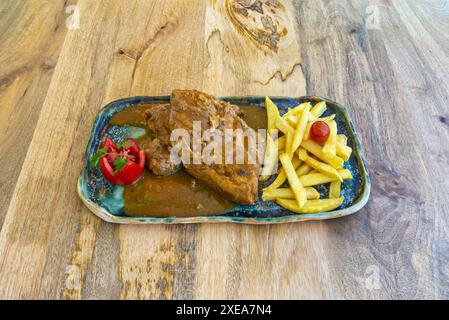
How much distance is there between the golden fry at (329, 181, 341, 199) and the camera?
3.43m

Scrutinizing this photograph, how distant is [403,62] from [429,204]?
81.0 inches

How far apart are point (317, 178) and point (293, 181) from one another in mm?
240

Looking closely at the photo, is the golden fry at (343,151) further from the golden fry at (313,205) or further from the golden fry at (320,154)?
the golden fry at (313,205)

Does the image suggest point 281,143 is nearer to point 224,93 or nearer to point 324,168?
point 324,168

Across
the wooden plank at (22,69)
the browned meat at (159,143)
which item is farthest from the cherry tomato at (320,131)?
the wooden plank at (22,69)

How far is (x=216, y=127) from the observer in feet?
11.5

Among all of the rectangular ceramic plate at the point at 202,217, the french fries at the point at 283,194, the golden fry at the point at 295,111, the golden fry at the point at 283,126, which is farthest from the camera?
the golden fry at the point at 295,111

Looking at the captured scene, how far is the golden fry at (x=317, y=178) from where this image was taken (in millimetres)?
3449

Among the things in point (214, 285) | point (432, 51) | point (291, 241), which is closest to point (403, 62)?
point (432, 51)

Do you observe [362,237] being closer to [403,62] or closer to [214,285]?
[214,285]

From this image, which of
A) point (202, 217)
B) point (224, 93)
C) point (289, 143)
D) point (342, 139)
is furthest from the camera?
point (224, 93)

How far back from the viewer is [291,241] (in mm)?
3352

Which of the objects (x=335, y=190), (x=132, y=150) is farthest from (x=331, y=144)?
(x=132, y=150)

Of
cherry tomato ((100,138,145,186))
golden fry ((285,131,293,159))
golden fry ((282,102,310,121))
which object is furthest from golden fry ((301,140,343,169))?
cherry tomato ((100,138,145,186))
